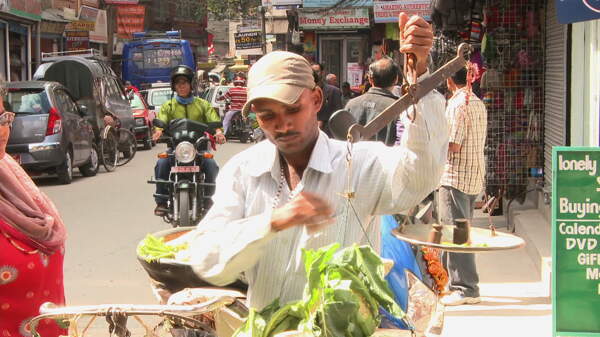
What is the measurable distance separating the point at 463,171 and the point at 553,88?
3406 mm

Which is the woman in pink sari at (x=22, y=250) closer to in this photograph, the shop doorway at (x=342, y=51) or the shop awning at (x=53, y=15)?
the shop doorway at (x=342, y=51)

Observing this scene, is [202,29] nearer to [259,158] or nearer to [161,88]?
[161,88]

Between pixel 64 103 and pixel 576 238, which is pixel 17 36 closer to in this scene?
pixel 64 103

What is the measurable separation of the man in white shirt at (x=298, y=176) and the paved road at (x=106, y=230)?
5.02 m

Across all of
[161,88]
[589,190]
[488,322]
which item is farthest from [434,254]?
[161,88]

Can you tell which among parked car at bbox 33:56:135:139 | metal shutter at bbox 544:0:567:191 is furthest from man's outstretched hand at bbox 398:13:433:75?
parked car at bbox 33:56:135:139

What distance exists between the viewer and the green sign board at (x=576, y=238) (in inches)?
217

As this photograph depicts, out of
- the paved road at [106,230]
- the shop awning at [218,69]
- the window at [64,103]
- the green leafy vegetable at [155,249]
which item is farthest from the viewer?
the shop awning at [218,69]

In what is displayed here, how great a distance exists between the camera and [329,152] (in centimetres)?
298

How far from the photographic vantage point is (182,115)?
10.7 metres

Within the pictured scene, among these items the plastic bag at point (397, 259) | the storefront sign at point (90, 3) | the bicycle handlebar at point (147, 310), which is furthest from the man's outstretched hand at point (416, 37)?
the storefront sign at point (90, 3)

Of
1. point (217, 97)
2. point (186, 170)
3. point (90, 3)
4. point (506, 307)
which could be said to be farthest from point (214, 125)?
point (90, 3)

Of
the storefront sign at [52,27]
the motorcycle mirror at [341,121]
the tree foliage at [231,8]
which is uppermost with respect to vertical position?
the tree foliage at [231,8]

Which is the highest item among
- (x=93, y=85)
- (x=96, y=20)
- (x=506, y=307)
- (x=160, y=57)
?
(x=96, y=20)
